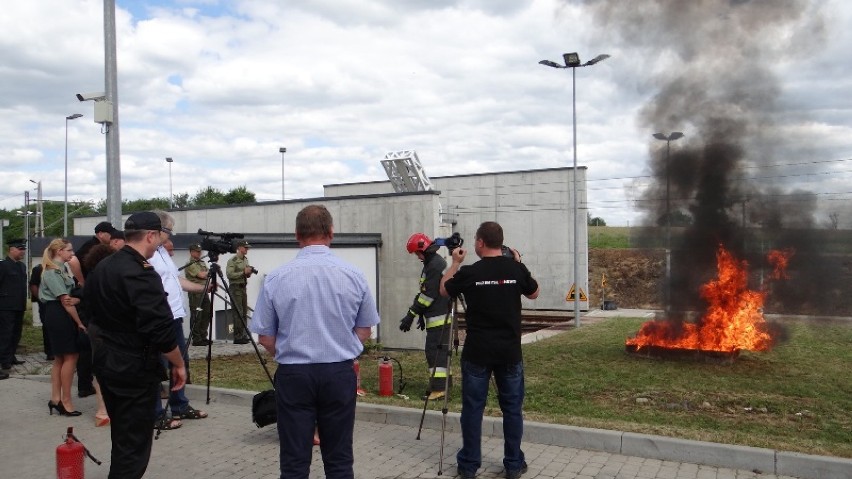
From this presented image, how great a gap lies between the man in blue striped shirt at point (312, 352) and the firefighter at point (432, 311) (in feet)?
10.2

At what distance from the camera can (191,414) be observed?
22.3 ft

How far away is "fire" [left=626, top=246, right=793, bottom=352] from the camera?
10570mm

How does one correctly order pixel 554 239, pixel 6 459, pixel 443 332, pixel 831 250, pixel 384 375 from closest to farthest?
pixel 6 459, pixel 443 332, pixel 384 375, pixel 831 250, pixel 554 239

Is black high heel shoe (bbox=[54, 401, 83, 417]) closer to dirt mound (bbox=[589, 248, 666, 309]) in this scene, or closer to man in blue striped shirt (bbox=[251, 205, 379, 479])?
man in blue striped shirt (bbox=[251, 205, 379, 479])

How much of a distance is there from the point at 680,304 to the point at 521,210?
17286 millimetres

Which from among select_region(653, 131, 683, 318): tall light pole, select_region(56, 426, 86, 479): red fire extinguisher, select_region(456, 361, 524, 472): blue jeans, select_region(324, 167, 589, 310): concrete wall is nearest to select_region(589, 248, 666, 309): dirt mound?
select_region(324, 167, 589, 310): concrete wall

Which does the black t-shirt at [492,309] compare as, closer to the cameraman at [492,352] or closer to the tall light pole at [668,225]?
the cameraman at [492,352]

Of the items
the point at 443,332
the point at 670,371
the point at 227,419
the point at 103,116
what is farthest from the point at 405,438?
the point at 103,116

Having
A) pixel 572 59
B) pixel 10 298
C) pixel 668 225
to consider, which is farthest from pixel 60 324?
pixel 572 59

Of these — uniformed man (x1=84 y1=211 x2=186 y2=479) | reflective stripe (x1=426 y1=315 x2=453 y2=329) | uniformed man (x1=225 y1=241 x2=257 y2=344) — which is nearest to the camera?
uniformed man (x1=84 y1=211 x2=186 y2=479)

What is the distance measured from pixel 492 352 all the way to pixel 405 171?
67.2 feet

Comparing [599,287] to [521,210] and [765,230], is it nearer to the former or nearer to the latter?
[521,210]

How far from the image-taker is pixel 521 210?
2839 cm

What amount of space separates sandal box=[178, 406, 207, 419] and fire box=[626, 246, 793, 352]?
7202 mm
